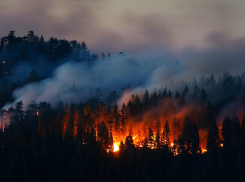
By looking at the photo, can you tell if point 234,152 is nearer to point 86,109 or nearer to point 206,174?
point 206,174

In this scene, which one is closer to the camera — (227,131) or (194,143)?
(194,143)

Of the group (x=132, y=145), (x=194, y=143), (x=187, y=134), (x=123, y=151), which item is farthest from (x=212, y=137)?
(x=123, y=151)

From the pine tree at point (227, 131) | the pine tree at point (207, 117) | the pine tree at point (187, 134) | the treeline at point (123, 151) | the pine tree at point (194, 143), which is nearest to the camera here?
the treeline at point (123, 151)

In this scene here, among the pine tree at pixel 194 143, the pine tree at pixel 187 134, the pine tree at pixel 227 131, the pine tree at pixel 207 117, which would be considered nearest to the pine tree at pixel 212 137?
the pine tree at pixel 227 131

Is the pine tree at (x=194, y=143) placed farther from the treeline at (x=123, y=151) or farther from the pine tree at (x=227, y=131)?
the pine tree at (x=227, y=131)

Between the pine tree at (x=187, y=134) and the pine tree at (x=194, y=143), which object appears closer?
the pine tree at (x=194, y=143)

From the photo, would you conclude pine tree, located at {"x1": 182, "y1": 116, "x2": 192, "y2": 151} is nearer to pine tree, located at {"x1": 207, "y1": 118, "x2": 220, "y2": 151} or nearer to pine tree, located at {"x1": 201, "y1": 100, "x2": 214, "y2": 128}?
pine tree, located at {"x1": 207, "y1": 118, "x2": 220, "y2": 151}

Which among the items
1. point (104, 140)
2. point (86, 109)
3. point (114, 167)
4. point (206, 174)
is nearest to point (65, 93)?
point (86, 109)

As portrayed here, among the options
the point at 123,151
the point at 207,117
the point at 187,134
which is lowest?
the point at 123,151

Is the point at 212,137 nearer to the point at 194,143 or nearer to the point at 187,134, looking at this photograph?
the point at 194,143

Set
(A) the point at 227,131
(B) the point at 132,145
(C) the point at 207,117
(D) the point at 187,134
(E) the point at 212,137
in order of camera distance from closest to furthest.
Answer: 1. (B) the point at 132,145
2. (E) the point at 212,137
3. (D) the point at 187,134
4. (A) the point at 227,131
5. (C) the point at 207,117

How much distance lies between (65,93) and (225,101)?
12175cm

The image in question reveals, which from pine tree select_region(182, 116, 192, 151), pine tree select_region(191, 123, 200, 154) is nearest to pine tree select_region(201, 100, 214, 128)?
pine tree select_region(182, 116, 192, 151)

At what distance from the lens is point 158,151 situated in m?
84.1
